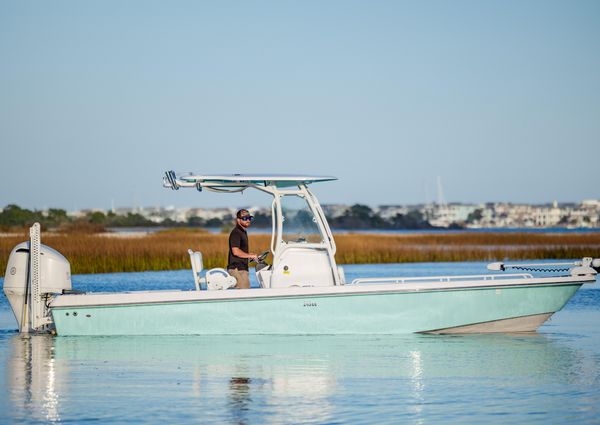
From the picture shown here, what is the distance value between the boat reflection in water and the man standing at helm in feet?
2.68

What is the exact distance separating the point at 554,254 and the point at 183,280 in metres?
14.9

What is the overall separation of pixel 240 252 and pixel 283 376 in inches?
125

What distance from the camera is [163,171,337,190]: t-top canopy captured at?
603 inches

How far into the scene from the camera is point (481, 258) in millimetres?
41250

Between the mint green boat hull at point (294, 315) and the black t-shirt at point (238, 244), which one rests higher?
the black t-shirt at point (238, 244)

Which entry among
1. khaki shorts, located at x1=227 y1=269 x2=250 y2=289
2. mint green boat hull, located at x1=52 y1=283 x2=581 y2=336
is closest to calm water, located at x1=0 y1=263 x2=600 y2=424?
mint green boat hull, located at x1=52 y1=283 x2=581 y2=336

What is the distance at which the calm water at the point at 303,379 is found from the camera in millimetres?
10523

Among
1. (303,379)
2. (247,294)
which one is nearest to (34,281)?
(247,294)

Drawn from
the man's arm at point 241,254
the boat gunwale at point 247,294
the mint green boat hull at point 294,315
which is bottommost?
the mint green boat hull at point 294,315

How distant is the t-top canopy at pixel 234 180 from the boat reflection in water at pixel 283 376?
209 cm

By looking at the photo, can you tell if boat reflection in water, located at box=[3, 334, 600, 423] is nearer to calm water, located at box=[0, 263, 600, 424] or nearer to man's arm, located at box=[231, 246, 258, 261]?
calm water, located at box=[0, 263, 600, 424]

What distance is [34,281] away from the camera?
15734 millimetres

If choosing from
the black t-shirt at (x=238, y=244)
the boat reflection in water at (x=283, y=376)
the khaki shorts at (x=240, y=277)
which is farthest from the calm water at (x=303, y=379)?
the black t-shirt at (x=238, y=244)

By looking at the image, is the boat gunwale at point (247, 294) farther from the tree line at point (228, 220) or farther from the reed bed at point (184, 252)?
the tree line at point (228, 220)
